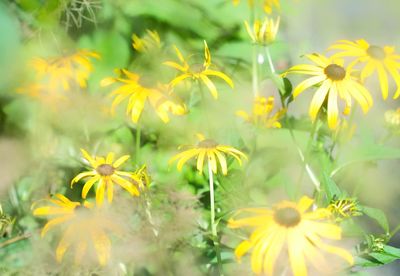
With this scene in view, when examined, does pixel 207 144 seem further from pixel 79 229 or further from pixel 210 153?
pixel 79 229

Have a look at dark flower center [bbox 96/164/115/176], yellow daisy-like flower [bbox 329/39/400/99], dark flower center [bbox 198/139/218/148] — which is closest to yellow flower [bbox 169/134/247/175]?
dark flower center [bbox 198/139/218/148]

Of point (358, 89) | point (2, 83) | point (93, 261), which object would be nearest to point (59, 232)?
point (93, 261)

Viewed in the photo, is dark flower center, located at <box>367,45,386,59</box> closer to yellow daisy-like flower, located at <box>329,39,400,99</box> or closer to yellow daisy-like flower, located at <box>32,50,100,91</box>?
yellow daisy-like flower, located at <box>329,39,400,99</box>

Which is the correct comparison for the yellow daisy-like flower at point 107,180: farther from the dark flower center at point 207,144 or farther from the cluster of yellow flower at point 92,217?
the dark flower center at point 207,144

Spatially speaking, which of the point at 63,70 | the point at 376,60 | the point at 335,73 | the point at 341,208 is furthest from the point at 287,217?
the point at 63,70

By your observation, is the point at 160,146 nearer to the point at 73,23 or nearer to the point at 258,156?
the point at 258,156

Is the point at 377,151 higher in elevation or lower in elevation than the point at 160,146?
higher

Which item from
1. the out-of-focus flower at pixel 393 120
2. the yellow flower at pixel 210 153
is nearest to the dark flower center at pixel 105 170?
the yellow flower at pixel 210 153
